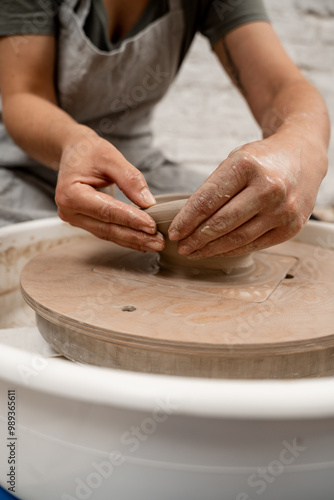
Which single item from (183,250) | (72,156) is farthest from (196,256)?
(72,156)

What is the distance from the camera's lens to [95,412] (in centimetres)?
51

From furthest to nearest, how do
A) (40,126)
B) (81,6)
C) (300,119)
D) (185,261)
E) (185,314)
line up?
1. (81,6)
2. (40,126)
3. (300,119)
4. (185,261)
5. (185,314)

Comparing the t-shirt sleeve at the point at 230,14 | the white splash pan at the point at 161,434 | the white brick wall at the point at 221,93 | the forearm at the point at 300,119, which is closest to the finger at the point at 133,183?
the forearm at the point at 300,119

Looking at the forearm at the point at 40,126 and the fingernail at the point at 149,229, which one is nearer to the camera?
the fingernail at the point at 149,229

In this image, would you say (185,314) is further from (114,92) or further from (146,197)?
(114,92)

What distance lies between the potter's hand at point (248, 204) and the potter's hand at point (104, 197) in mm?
63

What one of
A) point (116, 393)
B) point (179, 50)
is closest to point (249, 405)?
point (116, 393)

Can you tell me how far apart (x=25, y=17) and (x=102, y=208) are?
2.09 ft

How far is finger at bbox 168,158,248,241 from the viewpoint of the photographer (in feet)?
2.26

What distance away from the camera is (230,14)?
1289mm

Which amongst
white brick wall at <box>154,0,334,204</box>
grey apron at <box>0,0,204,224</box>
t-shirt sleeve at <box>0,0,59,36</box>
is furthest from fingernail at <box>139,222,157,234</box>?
white brick wall at <box>154,0,334,204</box>

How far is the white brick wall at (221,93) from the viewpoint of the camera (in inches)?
103

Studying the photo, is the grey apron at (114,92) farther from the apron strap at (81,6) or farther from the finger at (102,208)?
the finger at (102,208)

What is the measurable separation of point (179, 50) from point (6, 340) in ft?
3.22
